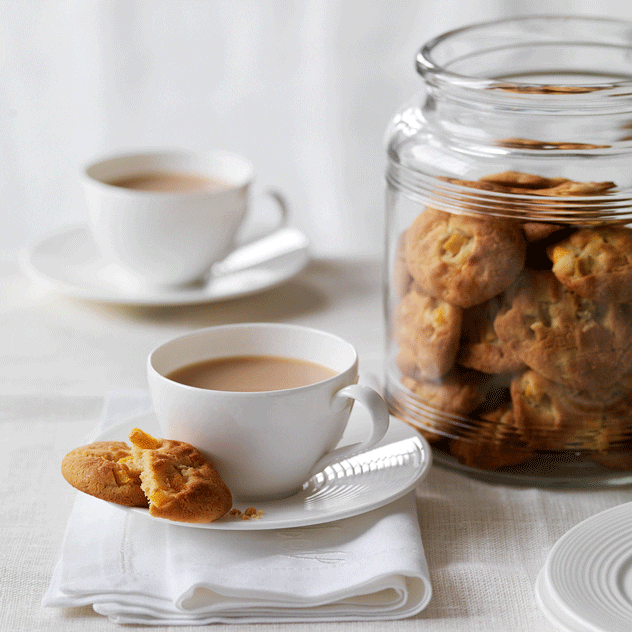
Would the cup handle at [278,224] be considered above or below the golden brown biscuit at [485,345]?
below

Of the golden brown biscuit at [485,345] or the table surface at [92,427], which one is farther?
the golden brown biscuit at [485,345]

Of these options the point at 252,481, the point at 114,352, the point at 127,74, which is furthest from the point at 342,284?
the point at 127,74

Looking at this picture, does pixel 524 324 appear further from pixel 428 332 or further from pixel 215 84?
pixel 215 84

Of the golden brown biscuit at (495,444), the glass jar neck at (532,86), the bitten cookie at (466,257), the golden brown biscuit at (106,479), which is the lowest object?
the golden brown biscuit at (495,444)

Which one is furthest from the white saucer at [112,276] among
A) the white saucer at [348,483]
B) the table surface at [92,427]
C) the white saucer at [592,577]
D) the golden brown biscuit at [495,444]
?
the white saucer at [592,577]

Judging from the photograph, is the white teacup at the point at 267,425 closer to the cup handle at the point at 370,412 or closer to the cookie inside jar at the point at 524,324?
the cup handle at the point at 370,412

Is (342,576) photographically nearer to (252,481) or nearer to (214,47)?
(252,481)

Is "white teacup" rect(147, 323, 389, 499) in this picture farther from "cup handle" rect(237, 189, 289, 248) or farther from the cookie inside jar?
"cup handle" rect(237, 189, 289, 248)
